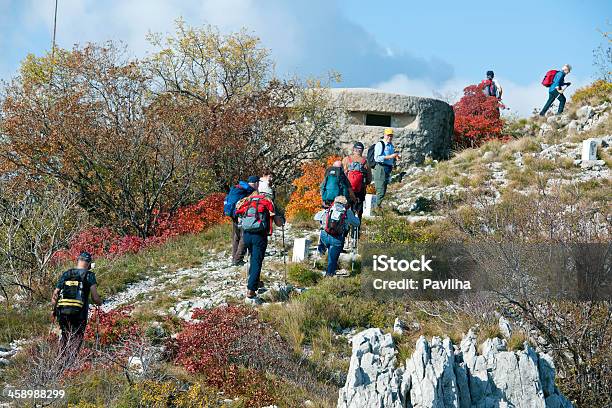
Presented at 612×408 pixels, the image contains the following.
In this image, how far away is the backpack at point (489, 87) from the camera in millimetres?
26547

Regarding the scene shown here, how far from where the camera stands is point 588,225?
36.5 ft

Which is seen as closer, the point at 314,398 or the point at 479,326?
the point at 314,398

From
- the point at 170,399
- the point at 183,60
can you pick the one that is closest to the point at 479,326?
the point at 170,399

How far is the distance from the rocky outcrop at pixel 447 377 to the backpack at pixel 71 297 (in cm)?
356

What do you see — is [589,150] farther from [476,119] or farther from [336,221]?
[336,221]

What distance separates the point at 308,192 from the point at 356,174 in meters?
3.92

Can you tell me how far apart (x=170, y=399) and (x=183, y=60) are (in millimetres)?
13917

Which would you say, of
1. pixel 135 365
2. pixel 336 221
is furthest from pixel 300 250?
pixel 135 365

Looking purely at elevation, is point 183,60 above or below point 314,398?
above

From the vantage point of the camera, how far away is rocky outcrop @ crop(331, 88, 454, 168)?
21.3 m

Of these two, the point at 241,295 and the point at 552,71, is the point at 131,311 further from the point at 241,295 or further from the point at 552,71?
the point at 552,71

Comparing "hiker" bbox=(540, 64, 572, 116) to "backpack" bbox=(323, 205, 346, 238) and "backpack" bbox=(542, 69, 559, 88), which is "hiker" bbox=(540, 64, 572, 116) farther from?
"backpack" bbox=(323, 205, 346, 238)

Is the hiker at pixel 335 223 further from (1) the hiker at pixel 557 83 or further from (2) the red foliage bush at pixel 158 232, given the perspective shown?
(1) the hiker at pixel 557 83

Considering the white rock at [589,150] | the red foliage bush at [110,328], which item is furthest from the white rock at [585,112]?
the red foliage bush at [110,328]
